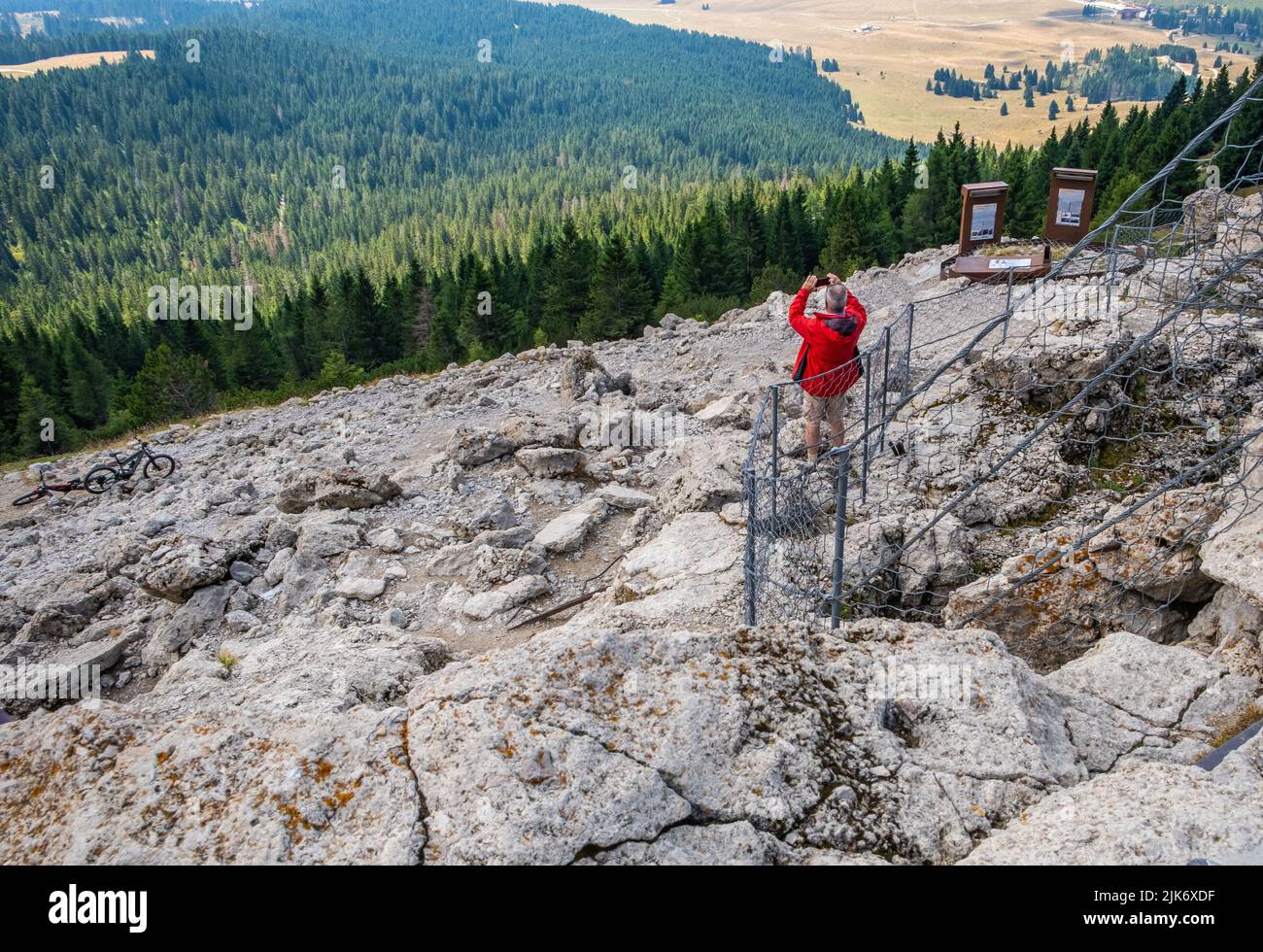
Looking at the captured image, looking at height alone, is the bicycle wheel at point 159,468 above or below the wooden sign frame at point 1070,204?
below

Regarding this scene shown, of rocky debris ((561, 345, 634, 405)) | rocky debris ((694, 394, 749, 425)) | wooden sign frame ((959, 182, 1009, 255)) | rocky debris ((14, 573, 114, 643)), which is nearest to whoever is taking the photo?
rocky debris ((14, 573, 114, 643))

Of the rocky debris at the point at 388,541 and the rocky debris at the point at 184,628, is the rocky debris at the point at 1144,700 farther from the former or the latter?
the rocky debris at the point at 184,628

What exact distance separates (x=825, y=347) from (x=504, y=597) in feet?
16.1

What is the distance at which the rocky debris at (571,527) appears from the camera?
33.6ft

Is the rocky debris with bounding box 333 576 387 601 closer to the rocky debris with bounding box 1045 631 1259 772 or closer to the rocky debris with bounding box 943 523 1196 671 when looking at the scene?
the rocky debris with bounding box 943 523 1196 671

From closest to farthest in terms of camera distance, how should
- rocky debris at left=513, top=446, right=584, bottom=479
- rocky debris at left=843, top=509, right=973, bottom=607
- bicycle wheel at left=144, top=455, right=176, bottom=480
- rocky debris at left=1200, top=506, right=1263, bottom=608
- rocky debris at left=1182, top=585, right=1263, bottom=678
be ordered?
1. rocky debris at left=1182, top=585, right=1263, bottom=678
2. rocky debris at left=1200, top=506, right=1263, bottom=608
3. rocky debris at left=843, top=509, right=973, bottom=607
4. rocky debris at left=513, top=446, right=584, bottom=479
5. bicycle wheel at left=144, top=455, right=176, bottom=480

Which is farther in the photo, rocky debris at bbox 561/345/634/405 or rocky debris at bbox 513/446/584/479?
rocky debris at bbox 561/345/634/405

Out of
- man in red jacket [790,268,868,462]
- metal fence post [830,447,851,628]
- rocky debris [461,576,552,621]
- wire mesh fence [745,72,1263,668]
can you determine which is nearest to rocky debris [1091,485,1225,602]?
wire mesh fence [745,72,1263,668]

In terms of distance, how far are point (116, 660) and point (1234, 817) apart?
36.4 ft

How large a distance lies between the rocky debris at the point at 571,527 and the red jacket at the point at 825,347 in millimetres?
3234

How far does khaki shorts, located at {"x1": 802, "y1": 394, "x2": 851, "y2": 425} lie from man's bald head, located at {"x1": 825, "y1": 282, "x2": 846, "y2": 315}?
3.40 feet

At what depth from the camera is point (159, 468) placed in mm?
21641

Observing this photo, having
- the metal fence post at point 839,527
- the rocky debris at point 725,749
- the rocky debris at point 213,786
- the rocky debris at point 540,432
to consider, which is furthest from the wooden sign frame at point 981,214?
the rocky debris at point 213,786

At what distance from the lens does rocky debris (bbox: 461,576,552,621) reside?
897 centimetres
